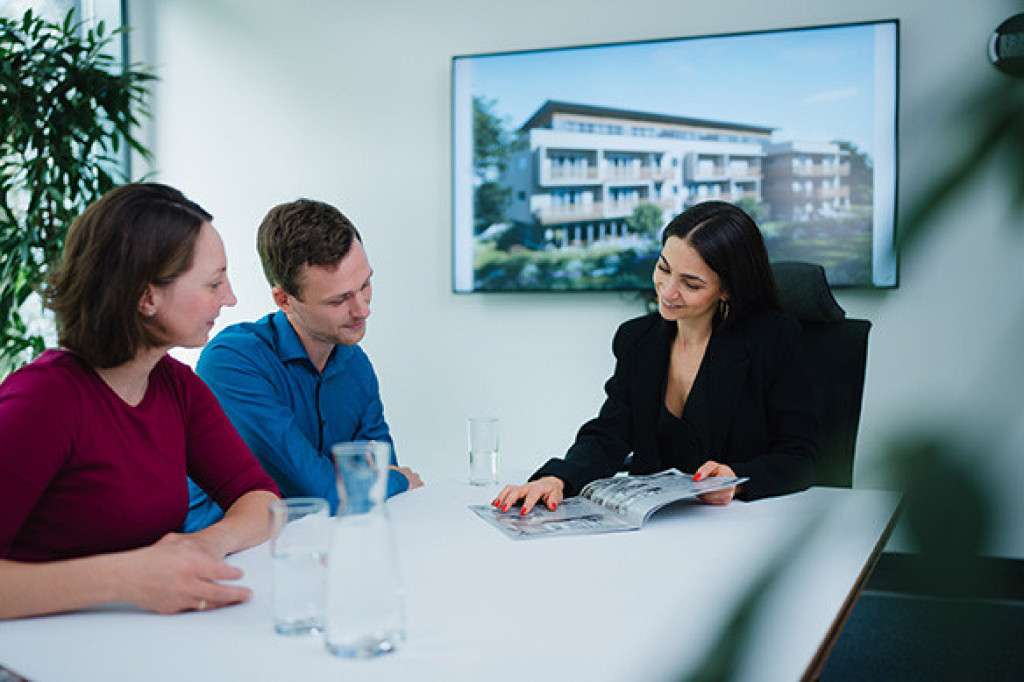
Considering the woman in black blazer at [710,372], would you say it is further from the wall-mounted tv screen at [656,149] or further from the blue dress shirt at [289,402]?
the wall-mounted tv screen at [656,149]

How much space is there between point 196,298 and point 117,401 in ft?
0.63

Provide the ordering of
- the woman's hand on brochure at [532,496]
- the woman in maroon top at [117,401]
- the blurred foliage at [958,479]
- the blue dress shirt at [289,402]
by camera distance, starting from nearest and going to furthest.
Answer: the blurred foliage at [958,479] < the woman in maroon top at [117,401] < the woman's hand on brochure at [532,496] < the blue dress shirt at [289,402]

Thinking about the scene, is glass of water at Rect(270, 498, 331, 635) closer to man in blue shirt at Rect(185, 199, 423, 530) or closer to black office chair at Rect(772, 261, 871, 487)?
man in blue shirt at Rect(185, 199, 423, 530)

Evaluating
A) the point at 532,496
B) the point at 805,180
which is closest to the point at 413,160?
the point at 805,180

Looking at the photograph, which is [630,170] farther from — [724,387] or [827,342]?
[724,387]

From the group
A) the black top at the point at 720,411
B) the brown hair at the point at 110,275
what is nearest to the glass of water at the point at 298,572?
the brown hair at the point at 110,275

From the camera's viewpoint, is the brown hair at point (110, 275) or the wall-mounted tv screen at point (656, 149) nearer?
the brown hair at point (110, 275)

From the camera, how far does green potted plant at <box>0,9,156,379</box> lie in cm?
321

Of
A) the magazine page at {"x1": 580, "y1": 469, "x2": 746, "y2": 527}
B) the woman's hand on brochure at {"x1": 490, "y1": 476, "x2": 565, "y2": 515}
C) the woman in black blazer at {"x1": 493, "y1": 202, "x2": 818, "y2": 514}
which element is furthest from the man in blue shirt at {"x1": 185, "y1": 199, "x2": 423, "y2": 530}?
the woman in black blazer at {"x1": 493, "y1": 202, "x2": 818, "y2": 514}

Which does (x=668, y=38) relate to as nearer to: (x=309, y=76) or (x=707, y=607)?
(x=309, y=76)

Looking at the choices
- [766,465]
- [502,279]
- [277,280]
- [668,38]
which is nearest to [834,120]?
[668,38]

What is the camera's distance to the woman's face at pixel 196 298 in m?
1.36

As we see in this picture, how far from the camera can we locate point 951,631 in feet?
0.47

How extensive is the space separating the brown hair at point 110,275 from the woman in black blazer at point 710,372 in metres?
0.93
